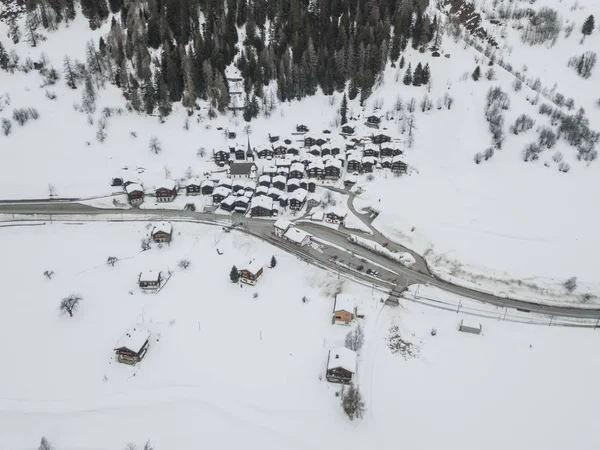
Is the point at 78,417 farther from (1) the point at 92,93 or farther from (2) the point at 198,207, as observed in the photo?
(1) the point at 92,93

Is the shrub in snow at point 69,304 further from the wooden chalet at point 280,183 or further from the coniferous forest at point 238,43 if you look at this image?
the coniferous forest at point 238,43

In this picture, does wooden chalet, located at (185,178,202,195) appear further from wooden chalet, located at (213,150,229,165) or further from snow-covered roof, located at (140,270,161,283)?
snow-covered roof, located at (140,270,161,283)

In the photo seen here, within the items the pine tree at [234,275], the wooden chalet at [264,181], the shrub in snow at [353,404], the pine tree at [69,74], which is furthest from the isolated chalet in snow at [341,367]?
the pine tree at [69,74]

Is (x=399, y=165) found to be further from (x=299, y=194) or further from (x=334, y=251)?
(x=334, y=251)

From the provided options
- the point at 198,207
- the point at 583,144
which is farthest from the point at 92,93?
the point at 583,144

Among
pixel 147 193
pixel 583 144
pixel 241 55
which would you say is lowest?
pixel 147 193

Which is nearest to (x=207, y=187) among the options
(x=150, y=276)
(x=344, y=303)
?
(x=150, y=276)
